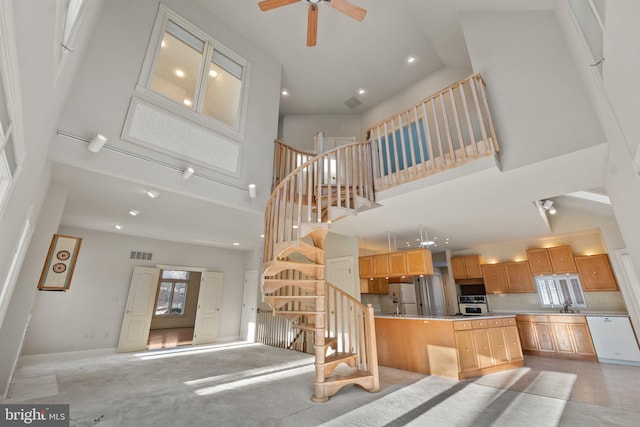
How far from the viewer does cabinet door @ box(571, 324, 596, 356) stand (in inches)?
222

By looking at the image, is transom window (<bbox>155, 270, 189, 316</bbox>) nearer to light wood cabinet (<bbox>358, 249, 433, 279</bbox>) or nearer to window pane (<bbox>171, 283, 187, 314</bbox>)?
window pane (<bbox>171, 283, 187, 314</bbox>)

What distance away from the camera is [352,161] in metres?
4.45

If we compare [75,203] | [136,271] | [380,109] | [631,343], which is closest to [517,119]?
[380,109]

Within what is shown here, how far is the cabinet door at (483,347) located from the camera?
15.3 ft

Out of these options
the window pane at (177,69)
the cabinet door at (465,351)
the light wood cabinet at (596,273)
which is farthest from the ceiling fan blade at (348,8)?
the light wood cabinet at (596,273)

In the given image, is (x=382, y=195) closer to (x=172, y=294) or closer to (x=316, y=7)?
(x=316, y=7)

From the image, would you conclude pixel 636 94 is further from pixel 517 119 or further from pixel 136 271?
pixel 136 271

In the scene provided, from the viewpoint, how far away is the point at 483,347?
4.78 meters

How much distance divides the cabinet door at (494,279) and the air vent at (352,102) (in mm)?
6059

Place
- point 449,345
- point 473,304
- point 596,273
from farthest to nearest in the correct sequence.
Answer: point 473,304 < point 596,273 < point 449,345

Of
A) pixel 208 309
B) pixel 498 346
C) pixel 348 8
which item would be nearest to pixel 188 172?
pixel 348 8

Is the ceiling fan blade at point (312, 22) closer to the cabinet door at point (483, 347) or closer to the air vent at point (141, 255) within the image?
the cabinet door at point (483, 347)

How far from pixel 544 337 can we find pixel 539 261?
1924 mm

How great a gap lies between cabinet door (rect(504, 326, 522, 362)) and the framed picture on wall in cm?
727
